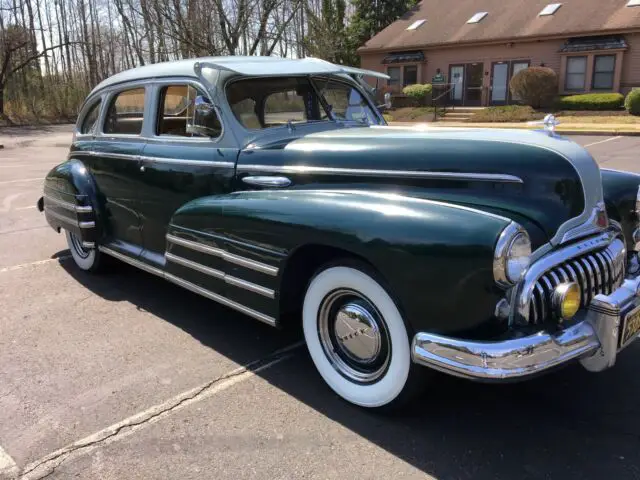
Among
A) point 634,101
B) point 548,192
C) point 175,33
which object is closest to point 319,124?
point 548,192

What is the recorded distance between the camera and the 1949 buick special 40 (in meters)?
2.34

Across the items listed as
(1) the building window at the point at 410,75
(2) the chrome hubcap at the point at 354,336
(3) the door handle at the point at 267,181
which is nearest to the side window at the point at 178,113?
(3) the door handle at the point at 267,181

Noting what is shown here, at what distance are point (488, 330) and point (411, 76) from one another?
2698 centimetres

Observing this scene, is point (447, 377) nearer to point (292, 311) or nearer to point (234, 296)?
point (292, 311)

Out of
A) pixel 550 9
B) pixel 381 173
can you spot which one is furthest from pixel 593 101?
pixel 381 173

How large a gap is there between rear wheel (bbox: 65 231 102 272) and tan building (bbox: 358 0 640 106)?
2248cm

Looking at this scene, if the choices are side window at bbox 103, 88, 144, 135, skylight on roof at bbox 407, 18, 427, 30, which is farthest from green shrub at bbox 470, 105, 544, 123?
side window at bbox 103, 88, 144, 135

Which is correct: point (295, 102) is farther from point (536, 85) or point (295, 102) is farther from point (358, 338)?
point (536, 85)

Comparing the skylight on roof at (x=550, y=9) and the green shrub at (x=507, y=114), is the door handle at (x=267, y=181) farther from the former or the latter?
the skylight on roof at (x=550, y=9)

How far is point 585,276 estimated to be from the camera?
2.60 metres

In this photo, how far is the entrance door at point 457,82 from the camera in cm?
2602

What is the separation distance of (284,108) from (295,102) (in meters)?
0.12

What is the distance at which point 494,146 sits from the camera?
2754 mm

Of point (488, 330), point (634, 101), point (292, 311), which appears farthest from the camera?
point (634, 101)
